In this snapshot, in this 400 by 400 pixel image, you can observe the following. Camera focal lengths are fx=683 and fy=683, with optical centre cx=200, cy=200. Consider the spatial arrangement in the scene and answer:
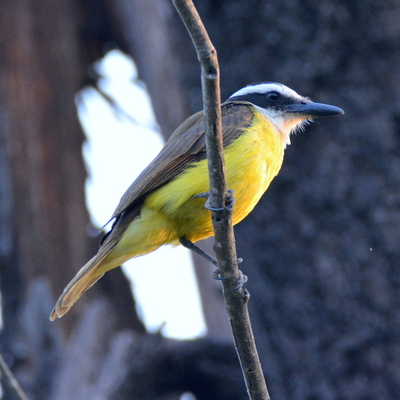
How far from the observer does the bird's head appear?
4.73m

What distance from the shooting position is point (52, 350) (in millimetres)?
7078

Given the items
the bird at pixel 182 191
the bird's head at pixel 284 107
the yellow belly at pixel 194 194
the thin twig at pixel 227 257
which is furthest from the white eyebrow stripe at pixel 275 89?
the thin twig at pixel 227 257

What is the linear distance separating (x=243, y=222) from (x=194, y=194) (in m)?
1.99

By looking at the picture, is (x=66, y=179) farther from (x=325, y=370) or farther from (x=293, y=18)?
(x=325, y=370)

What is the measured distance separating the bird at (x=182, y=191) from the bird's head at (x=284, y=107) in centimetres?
27

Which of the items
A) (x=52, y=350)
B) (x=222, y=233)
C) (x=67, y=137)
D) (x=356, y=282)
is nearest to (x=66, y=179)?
(x=67, y=137)

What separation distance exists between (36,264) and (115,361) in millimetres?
1349

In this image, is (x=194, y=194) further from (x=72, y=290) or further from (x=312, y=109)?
(x=312, y=109)

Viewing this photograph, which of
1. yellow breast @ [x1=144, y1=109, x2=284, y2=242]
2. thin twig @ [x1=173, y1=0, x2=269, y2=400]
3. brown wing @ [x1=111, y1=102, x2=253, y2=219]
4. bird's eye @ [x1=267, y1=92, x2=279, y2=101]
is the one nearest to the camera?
thin twig @ [x1=173, y1=0, x2=269, y2=400]

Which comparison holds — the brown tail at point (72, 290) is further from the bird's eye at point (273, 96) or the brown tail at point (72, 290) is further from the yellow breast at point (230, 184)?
the bird's eye at point (273, 96)

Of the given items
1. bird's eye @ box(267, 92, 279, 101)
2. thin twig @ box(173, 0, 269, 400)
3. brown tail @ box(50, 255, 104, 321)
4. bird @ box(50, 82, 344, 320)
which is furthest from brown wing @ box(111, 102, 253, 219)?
thin twig @ box(173, 0, 269, 400)

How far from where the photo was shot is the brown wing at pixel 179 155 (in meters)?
4.10

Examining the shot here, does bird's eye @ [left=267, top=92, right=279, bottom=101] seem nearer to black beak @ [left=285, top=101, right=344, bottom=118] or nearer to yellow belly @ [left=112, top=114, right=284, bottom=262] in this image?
black beak @ [left=285, top=101, right=344, bottom=118]

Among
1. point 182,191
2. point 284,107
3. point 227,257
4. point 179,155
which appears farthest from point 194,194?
point 284,107
